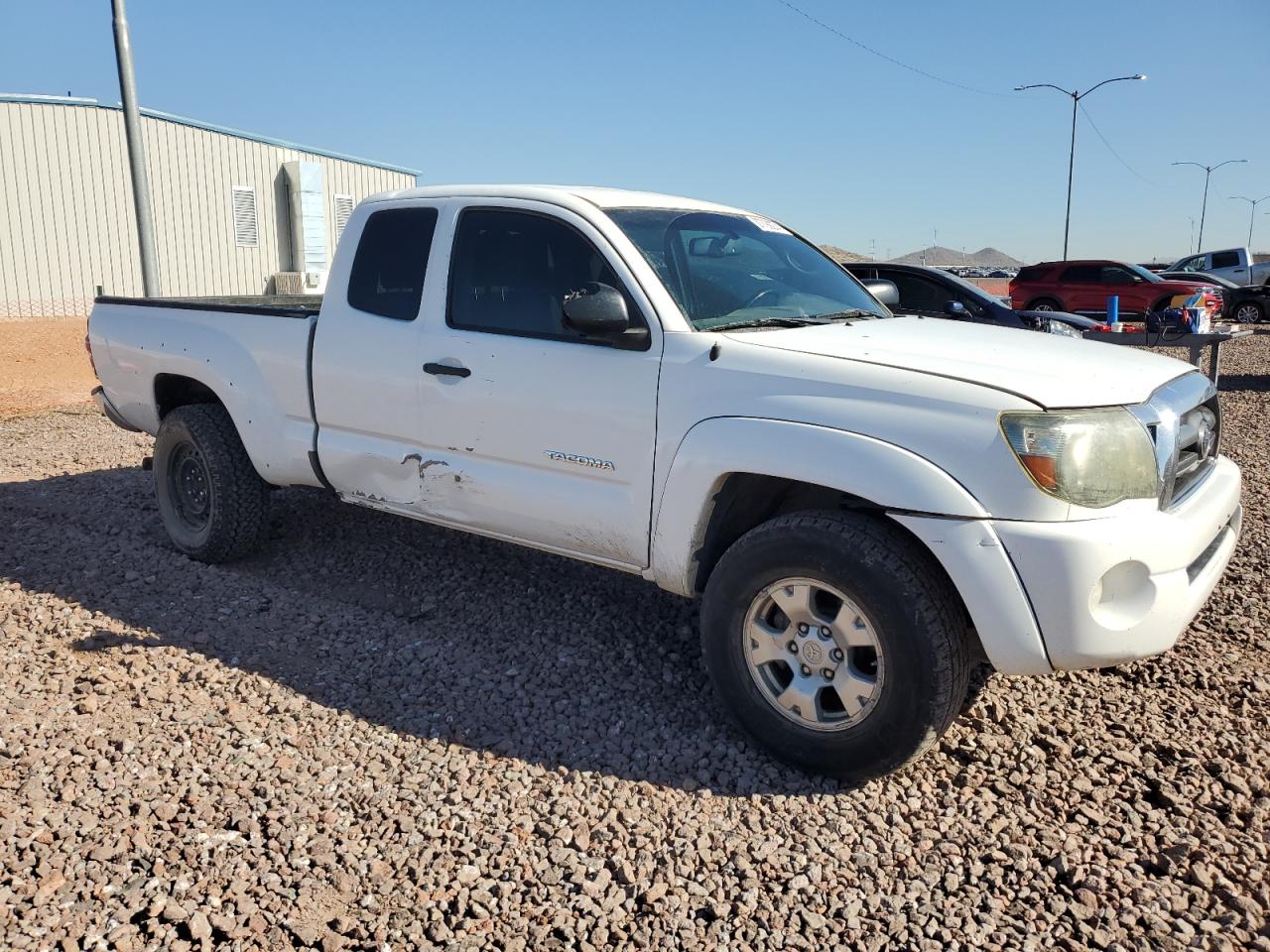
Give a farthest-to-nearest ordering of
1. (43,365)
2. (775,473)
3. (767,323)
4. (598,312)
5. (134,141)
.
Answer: (43,365) < (134,141) < (767,323) < (598,312) < (775,473)

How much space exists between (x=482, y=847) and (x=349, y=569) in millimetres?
2773

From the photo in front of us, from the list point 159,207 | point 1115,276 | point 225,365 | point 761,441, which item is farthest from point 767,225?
point 159,207

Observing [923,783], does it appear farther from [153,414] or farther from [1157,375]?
[153,414]

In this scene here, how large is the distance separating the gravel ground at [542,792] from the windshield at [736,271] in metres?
1.52

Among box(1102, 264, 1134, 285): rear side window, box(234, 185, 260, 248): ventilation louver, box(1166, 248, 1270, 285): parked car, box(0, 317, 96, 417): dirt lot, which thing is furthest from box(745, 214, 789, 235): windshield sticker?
box(1166, 248, 1270, 285): parked car

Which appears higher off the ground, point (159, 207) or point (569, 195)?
A: point (159, 207)

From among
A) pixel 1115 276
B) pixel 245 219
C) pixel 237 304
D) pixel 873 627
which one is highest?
pixel 245 219

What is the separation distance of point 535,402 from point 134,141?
9.62 meters

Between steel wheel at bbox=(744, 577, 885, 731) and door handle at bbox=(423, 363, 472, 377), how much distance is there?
63.1 inches

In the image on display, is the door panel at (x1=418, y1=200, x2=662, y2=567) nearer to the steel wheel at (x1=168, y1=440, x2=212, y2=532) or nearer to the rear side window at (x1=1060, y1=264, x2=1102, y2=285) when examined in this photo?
the steel wheel at (x1=168, y1=440, x2=212, y2=532)

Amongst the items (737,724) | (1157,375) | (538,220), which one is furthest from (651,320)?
(1157,375)

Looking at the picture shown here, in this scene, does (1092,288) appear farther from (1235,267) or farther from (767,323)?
(767,323)

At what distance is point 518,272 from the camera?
429 centimetres

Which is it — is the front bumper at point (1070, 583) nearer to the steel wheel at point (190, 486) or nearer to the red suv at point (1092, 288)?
the steel wheel at point (190, 486)
